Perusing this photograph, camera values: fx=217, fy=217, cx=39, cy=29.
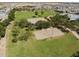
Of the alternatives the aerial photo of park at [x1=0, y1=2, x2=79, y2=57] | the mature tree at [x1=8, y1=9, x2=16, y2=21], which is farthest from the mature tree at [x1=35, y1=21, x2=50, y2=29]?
the mature tree at [x1=8, y1=9, x2=16, y2=21]

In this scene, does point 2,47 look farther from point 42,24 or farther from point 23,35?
point 42,24

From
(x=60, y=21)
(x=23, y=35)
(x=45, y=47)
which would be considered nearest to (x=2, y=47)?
(x=23, y=35)

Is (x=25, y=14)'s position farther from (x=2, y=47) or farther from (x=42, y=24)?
(x=2, y=47)

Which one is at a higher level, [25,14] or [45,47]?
[25,14]

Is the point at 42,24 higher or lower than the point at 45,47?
higher

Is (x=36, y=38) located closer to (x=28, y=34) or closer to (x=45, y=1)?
(x=28, y=34)

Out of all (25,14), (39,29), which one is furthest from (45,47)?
(25,14)

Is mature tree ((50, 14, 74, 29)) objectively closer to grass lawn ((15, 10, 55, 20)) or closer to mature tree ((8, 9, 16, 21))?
grass lawn ((15, 10, 55, 20))

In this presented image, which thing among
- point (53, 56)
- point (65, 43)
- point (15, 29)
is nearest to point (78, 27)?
point (65, 43)
